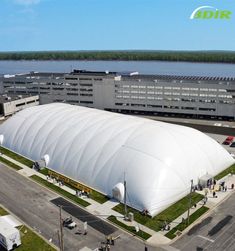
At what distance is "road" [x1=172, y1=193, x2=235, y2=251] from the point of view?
35.1m

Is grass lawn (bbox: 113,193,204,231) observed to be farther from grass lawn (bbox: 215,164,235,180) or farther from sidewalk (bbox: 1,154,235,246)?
grass lawn (bbox: 215,164,235,180)

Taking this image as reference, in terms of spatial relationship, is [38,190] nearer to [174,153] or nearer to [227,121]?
[174,153]

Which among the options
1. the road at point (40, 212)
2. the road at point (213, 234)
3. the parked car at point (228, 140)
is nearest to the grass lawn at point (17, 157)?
the road at point (40, 212)

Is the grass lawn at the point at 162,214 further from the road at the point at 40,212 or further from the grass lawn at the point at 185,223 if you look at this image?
the road at the point at 40,212

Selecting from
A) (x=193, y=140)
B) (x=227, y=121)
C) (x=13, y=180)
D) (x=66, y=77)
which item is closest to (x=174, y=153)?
(x=193, y=140)

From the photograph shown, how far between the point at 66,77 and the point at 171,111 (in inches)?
1583

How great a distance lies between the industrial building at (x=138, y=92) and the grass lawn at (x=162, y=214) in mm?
53884

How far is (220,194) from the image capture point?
154ft

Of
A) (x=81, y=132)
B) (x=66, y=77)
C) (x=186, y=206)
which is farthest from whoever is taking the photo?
(x=66, y=77)

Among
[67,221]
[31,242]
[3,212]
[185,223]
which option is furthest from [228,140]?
[31,242]

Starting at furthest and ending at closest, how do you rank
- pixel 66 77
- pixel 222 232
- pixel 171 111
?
pixel 66 77
pixel 171 111
pixel 222 232

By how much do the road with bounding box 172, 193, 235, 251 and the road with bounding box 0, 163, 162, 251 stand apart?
13.0 feet

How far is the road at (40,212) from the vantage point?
1421 inches

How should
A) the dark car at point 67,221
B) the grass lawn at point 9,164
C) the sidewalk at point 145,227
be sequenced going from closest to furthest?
the sidewalk at point 145,227
the dark car at point 67,221
the grass lawn at point 9,164
